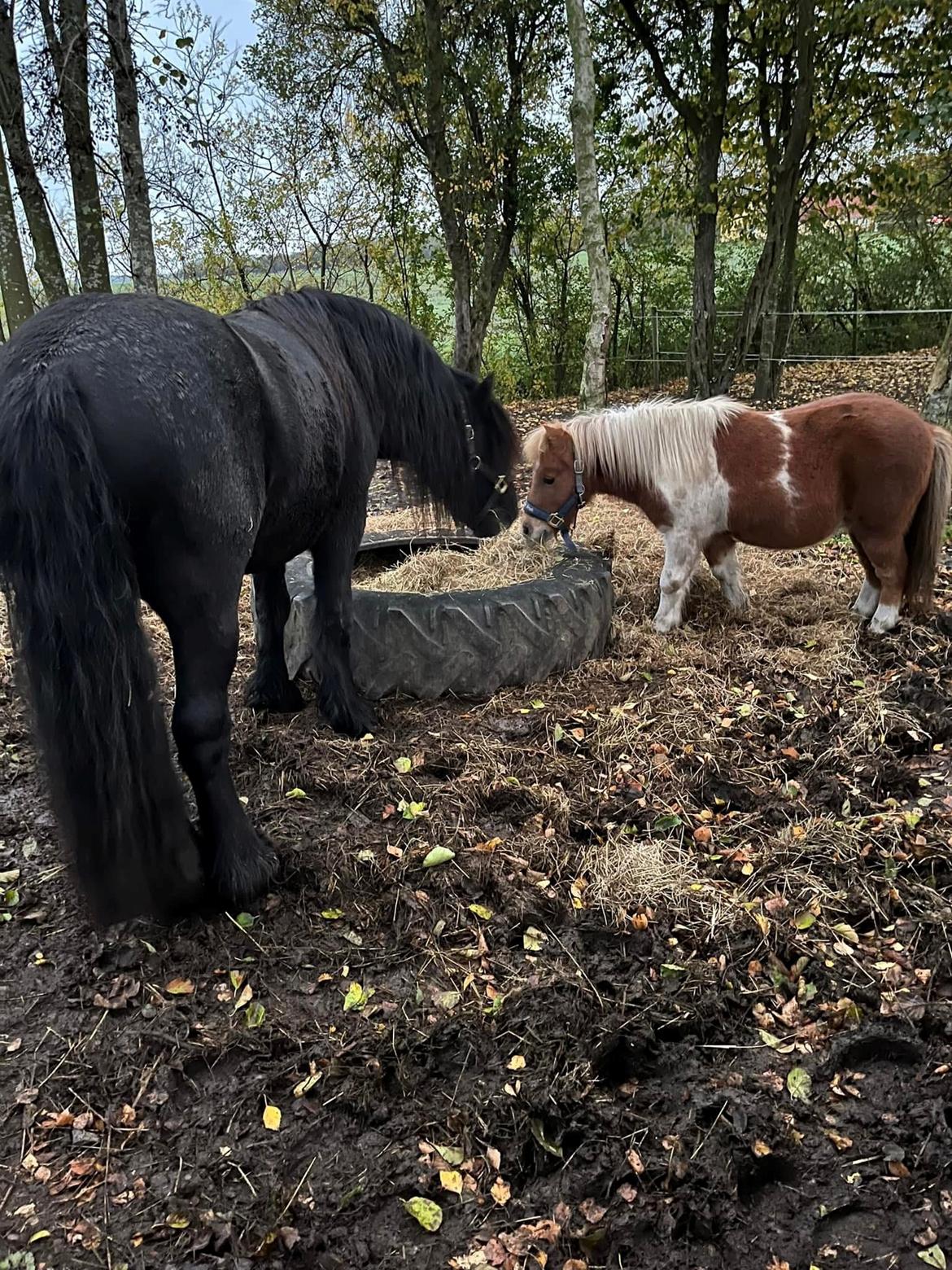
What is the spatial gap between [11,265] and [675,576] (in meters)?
6.41

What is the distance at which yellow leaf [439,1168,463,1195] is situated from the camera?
160 centimetres

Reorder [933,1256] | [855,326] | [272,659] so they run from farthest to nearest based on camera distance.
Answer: [855,326], [272,659], [933,1256]

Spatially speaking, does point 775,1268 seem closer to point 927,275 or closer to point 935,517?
point 935,517

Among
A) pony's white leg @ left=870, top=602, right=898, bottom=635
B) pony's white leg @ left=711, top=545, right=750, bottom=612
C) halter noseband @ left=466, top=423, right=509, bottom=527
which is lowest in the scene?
pony's white leg @ left=870, top=602, right=898, bottom=635

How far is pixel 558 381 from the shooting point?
44.1 ft

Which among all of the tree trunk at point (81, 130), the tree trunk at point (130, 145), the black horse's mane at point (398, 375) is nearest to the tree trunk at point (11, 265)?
the tree trunk at point (81, 130)

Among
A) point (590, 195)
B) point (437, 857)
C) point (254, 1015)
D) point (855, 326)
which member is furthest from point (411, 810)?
point (855, 326)

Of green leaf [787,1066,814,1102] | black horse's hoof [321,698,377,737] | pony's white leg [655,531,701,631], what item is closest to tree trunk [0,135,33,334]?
black horse's hoof [321,698,377,737]

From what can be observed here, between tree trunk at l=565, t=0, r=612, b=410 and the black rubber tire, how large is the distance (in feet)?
11.5

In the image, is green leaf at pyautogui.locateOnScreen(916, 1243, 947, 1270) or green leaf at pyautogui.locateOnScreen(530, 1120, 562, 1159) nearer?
green leaf at pyautogui.locateOnScreen(916, 1243, 947, 1270)

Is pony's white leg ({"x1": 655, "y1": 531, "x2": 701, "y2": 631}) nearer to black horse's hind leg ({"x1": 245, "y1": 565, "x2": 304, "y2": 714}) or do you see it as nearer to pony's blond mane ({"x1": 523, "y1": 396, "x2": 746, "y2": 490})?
pony's blond mane ({"x1": 523, "y1": 396, "x2": 746, "y2": 490})

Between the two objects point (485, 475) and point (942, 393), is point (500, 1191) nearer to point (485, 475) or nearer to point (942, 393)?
point (485, 475)

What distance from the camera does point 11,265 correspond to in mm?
6789

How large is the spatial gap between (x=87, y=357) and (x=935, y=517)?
372 centimetres
